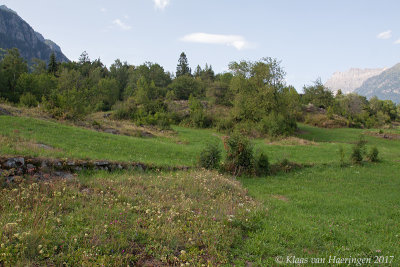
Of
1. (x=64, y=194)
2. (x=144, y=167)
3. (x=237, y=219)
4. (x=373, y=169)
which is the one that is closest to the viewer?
(x=237, y=219)

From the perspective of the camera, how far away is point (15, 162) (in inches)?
316

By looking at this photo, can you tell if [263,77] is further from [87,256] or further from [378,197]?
[87,256]

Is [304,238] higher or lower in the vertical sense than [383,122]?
lower

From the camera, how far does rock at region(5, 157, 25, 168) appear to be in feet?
25.8

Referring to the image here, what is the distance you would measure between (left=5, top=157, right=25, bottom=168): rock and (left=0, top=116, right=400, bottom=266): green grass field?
3.00ft

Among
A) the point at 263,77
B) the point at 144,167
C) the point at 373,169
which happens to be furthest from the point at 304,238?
the point at 263,77

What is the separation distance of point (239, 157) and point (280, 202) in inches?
171

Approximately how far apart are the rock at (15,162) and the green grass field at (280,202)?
0.91 metres

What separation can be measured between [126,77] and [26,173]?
7978 centimetres

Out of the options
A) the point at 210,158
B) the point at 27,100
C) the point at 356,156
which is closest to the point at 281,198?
the point at 210,158

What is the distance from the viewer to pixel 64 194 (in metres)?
6.58

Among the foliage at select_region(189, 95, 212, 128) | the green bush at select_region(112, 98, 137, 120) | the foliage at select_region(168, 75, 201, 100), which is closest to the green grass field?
the foliage at select_region(189, 95, 212, 128)

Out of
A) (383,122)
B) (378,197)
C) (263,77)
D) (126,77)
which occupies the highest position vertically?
(126,77)

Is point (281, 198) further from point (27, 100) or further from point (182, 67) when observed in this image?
point (182, 67)
